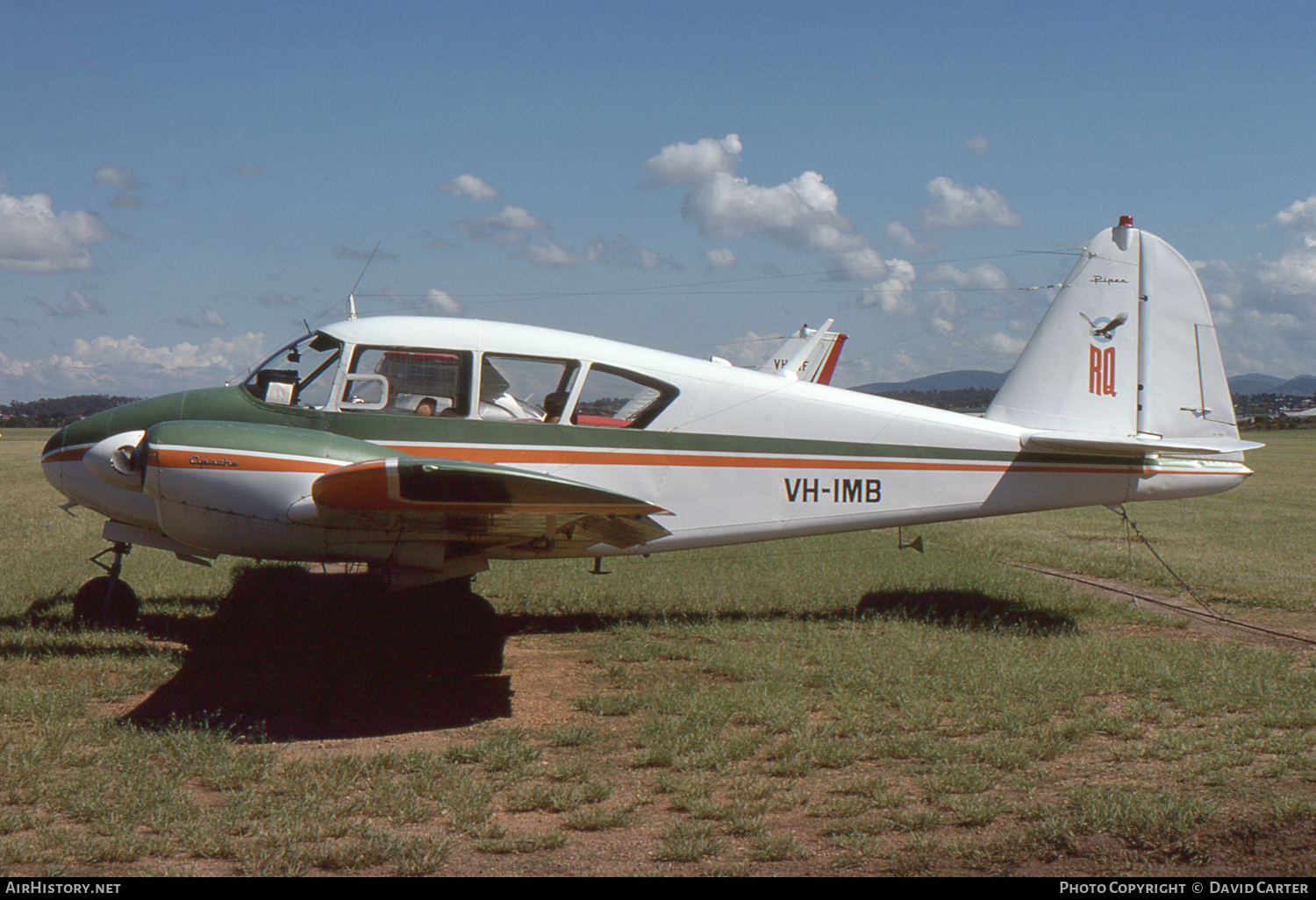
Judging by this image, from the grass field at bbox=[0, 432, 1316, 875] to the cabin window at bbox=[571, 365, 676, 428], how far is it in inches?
75.3

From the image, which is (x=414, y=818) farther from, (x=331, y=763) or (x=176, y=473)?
(x=176, y=473)

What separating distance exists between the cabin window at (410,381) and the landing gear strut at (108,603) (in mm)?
2667

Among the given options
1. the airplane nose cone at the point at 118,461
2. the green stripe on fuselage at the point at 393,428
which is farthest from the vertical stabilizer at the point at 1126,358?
Answer: the airplane nose cone at the point at 118,461

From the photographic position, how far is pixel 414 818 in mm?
4086

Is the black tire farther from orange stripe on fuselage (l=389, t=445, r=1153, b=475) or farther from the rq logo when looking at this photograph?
the rq logo

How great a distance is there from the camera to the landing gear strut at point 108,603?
7.41 metres

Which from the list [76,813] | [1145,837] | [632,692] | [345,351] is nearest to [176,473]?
[345,351]

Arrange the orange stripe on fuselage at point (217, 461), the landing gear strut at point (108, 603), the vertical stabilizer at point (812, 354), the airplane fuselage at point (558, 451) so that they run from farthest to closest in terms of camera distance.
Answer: the vertical stabilizer at point (812, 354)
the landing gear strut at point (108, 603)
the airplane fuselage at point (558, 451)
the orange stripe on fuselage at point (217, 461)

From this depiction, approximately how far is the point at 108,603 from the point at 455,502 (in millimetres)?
4218

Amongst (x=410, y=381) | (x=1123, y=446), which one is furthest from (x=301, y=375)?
(x=1123, y=446)

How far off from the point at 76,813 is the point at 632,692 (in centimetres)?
327

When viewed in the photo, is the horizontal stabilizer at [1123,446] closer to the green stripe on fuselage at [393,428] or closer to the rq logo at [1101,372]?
the rq logo at [1101,372]

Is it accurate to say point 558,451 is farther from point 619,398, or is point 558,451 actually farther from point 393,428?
point 393,428

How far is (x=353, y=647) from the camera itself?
23.8 feet
